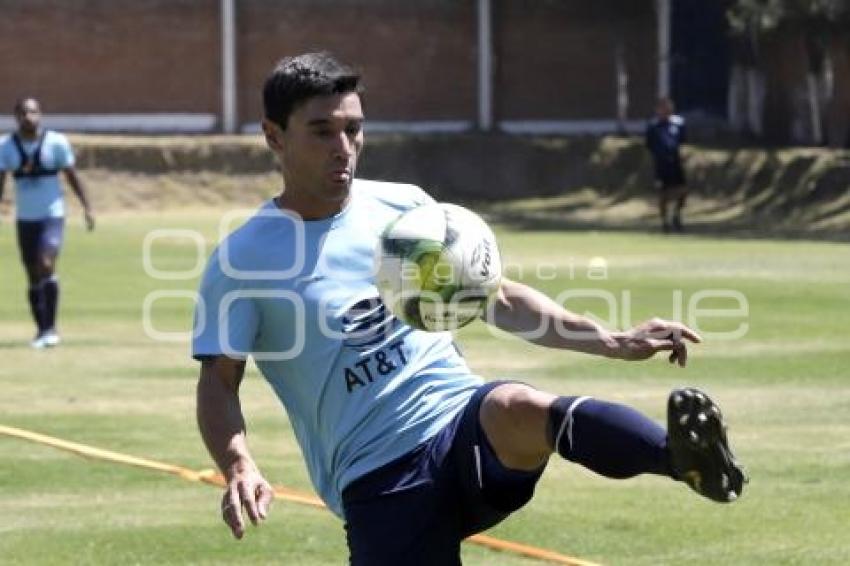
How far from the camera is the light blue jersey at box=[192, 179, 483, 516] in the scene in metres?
6.33

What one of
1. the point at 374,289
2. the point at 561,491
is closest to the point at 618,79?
the point at 561,491

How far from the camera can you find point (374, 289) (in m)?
6.43

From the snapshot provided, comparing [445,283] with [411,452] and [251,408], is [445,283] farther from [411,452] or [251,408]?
[251,408]

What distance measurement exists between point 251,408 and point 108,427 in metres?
1.41

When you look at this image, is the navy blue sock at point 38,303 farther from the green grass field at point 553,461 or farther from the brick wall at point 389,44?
the brick wall at point 389,44

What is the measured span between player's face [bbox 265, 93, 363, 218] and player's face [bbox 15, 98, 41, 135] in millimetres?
14278

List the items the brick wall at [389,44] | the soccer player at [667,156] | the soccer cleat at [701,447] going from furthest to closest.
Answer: the brick wall at [389,44], the soccer player at [667,156], the soccer cleat at [701,447]

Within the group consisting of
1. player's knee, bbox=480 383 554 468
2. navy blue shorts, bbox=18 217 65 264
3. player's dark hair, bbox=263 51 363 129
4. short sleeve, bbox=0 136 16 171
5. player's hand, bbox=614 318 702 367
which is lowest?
navy blue shorts, bbox=18 217 65 264

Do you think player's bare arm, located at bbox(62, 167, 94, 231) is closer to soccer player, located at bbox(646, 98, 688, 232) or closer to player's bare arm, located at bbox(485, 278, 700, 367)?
player's bare arm, located at bbox(485, 278, 700, 367)

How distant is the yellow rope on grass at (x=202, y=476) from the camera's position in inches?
395

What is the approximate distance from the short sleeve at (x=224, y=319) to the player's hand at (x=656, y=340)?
1.12m

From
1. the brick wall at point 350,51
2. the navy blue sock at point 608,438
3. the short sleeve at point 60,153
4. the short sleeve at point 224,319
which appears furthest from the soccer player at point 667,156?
the navy blue sock at point 608,438

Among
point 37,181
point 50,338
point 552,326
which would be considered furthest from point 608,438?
point 50,338

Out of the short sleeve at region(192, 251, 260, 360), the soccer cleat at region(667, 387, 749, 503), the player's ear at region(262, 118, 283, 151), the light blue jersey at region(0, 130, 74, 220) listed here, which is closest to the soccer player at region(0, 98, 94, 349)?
the light blue jersey at region(0, 130, 74, 220)
